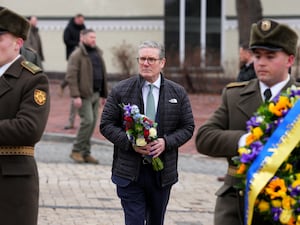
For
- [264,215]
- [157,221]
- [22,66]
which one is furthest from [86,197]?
[264,215]

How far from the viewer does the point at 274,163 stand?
13.3ft

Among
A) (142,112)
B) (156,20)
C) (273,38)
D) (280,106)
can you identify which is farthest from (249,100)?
(156,20)

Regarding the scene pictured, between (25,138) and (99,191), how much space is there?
5.43 metres

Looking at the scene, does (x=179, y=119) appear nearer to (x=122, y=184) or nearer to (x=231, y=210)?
(x=122, y=184)

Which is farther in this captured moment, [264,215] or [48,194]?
[48,194]

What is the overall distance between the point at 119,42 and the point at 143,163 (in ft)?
58.8

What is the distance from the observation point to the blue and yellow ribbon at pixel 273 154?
13.3 feet

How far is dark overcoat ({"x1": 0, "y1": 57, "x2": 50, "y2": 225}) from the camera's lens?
16.4ft

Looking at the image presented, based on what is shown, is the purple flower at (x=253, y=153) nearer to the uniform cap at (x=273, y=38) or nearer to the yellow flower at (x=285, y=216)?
the yellow flower at (x=285, y=216)

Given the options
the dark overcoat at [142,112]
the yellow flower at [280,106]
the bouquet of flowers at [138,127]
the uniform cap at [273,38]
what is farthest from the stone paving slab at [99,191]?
the yellow flower at [280,106]

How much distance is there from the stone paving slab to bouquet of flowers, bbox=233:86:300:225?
4530 mm

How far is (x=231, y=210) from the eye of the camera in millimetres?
4730

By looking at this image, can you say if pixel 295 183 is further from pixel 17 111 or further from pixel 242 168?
pixel 17 111

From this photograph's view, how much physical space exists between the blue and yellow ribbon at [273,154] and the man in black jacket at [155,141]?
2.19 metres
